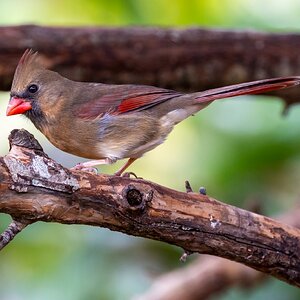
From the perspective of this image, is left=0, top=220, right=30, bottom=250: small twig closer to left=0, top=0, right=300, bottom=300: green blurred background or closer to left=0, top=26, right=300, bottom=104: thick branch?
left=0, top=0, right=300, bottom=300: green blurred background

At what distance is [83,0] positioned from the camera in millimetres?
6902

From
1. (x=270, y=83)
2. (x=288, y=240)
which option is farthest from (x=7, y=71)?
(x=288, y=240)

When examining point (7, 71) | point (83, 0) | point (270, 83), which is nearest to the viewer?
point (270, 83)

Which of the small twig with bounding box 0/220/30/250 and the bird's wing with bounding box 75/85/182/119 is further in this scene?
the bird's wing with bounding box 75/85/182/119

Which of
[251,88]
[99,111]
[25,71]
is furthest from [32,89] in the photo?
[251,88]

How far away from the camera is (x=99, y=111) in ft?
15.9

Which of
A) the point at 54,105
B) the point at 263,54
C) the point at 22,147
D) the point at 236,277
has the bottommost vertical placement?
the point at 236,277

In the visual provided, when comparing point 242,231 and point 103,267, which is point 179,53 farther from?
point 242,231

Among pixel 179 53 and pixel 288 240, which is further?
pixel 179 53

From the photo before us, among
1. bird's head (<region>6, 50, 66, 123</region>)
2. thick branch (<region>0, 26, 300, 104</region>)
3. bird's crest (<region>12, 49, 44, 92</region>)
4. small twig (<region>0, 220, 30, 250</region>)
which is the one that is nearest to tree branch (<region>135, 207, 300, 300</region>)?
thick branch (<region>0, 26, 300, 104</region>)

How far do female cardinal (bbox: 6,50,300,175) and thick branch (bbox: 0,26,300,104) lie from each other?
0.89 meters

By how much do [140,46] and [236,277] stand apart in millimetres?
1711

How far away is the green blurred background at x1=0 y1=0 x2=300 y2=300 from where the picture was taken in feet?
19.5

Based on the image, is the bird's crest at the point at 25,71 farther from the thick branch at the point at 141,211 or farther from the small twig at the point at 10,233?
the small twig at the point at 10,233
